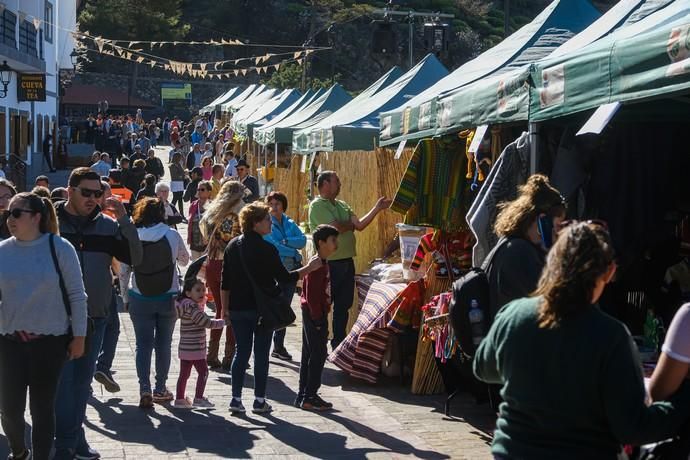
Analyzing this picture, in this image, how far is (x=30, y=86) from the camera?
31.2 metres

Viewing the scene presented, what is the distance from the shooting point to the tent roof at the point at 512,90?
261 inches

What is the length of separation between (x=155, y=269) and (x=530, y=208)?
Result: 3.57 m

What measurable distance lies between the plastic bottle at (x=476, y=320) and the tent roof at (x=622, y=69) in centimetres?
116

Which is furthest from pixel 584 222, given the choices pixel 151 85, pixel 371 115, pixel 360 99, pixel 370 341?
pixel 151 85

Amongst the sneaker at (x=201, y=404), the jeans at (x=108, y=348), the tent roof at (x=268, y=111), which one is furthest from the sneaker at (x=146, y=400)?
the tent roof at (x=268, y=111)

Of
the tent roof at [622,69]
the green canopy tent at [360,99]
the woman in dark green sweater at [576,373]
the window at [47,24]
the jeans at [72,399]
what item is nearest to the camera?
the woman in dark green sweater at [576,373]

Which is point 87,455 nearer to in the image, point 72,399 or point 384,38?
point 72,399

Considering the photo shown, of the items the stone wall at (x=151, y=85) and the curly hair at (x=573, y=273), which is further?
the stone wall at (x=151, y=85)

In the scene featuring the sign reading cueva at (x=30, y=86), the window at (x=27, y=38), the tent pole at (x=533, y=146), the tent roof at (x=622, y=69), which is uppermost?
the window at (x=27, y=38)

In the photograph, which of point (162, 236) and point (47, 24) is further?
point (47, 24)

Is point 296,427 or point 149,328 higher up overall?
point 149,328

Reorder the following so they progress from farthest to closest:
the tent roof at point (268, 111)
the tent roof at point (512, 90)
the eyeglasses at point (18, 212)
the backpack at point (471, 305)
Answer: the tent roof at point (268, 111) < the tent roof at point (512, 90) < the eyeglasses at point (18, 212) < the backpack at point (471, 305)

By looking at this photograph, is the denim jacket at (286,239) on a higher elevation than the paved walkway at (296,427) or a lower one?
higher

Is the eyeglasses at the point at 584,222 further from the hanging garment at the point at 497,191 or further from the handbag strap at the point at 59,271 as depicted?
the handbag strap at the point at 59,271
